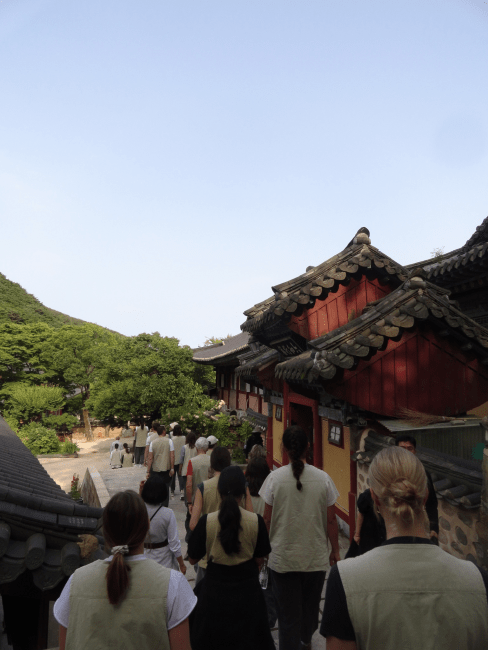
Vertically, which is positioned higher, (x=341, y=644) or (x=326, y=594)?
(x=326, y=594)

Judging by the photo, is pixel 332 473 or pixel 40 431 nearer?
pixel 332 473

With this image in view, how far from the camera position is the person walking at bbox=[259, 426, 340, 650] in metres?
3.35

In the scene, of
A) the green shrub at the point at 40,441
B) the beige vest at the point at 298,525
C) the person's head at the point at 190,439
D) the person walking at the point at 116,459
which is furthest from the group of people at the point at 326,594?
the green shrub at the point at 40,441

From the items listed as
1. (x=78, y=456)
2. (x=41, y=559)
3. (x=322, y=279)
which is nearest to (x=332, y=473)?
(x=322, y=279)

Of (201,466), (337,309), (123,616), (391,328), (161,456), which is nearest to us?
(123,616)

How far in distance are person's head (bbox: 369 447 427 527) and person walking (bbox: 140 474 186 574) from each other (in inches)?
91.1

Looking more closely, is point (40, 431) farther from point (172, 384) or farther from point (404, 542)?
point (404, 542)

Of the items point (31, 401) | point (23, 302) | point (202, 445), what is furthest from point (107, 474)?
point (23, 302)

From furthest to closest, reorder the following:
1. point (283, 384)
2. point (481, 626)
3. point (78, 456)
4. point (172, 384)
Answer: point (78, 456) → point (172, 384) → point (283, 384) → point (481, 626)

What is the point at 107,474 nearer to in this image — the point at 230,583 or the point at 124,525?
the point at 230,583

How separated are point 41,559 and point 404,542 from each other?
2174 millimetres

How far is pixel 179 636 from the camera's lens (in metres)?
1.80

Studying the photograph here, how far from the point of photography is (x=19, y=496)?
9.07 ft

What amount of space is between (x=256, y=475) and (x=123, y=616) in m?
2.11
